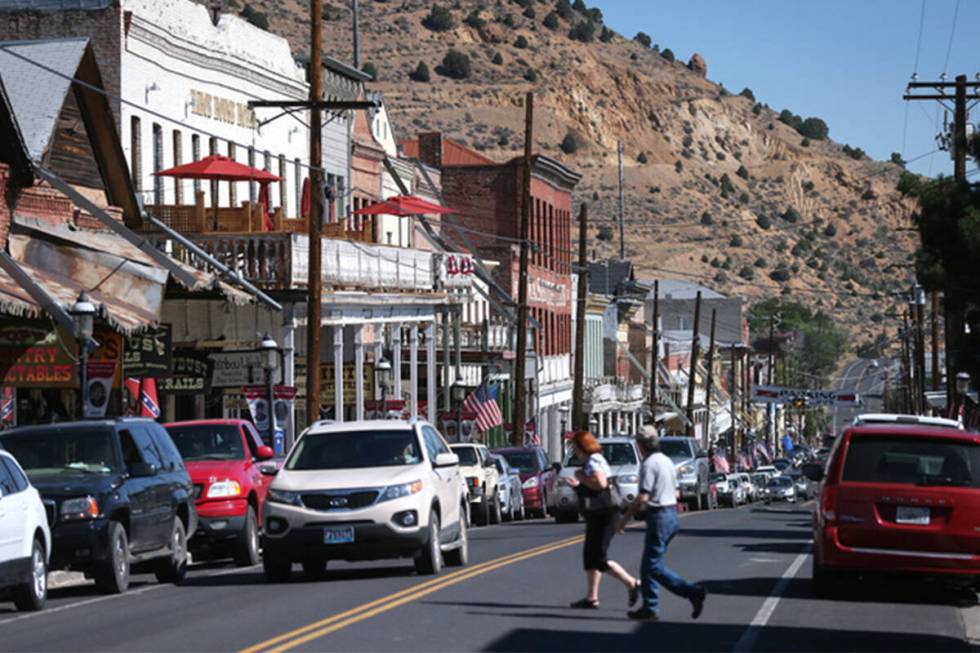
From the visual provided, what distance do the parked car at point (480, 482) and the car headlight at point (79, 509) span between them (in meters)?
20.3

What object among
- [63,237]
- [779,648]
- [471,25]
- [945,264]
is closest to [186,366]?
[63,237]

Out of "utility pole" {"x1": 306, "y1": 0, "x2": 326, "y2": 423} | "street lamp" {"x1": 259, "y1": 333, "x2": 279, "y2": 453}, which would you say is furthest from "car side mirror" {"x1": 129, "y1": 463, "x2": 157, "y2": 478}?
"utility pole" {"x1": 306, "y1": 0, "x2": 326, "y2": 423}

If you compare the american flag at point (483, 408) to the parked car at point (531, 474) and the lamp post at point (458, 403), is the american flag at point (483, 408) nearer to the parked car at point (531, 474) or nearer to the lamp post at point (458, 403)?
the lamp post at point (458, 403)

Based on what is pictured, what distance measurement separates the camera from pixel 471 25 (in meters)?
194

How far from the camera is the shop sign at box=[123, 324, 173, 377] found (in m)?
34.2

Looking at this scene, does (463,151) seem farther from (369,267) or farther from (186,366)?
(186,366)

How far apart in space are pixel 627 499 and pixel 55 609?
2215 centimetres

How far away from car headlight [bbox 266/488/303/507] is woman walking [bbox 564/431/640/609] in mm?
4103

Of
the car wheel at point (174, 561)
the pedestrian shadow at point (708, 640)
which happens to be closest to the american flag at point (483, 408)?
the car wheel at point (174, 561)

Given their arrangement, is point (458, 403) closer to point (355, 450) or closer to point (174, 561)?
point (174, 561)

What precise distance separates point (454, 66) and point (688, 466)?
449 feet

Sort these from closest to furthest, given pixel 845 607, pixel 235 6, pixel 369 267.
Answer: pixel 845 607 < pixel 369 267 < pixel 235 6

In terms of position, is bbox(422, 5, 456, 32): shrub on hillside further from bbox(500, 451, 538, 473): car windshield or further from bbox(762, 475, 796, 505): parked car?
bbox(500, 451, 538, 473): car windshield

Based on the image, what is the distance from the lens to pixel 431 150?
265 feet
